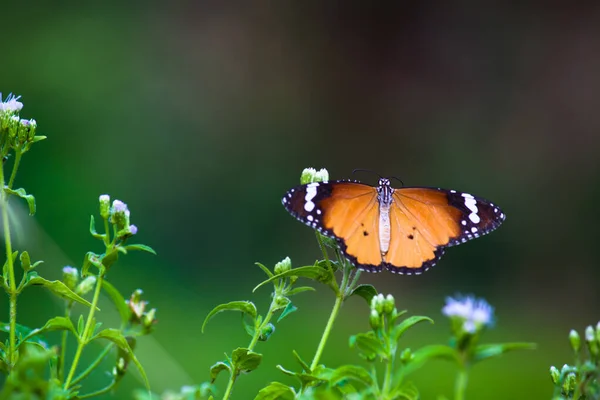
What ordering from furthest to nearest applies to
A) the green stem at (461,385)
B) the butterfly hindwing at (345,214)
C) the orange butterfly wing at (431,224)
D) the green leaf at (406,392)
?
the orange butterfly wing at (431,224) → the butterfly hindwing at (345,214) → the green leaf at (406,392) → the green stem at (461,385)

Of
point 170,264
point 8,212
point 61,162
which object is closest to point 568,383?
point 8,212

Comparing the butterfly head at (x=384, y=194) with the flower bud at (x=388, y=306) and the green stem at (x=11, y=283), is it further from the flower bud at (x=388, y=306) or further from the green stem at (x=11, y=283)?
the green stem at (x=11, y=283)

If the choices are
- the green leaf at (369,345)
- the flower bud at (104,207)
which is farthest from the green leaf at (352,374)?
the flower bud at (104,207)

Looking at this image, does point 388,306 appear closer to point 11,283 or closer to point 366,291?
point 366,291

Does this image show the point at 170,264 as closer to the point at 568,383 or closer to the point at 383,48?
the point at 383,48

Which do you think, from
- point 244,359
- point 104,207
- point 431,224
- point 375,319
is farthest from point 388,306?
point 431,224

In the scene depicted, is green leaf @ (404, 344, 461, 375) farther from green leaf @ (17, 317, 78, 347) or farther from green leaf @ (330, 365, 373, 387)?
green leaf @ (17, 317, 78, 347)
